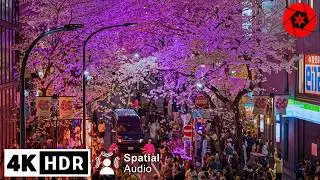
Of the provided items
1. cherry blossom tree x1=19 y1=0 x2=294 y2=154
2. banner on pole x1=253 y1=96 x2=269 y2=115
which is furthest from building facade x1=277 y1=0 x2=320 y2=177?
banner on pole x1=253 y1=96 x2=269 y2=115

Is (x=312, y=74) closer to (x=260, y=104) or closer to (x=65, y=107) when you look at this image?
(x=260, y=104)

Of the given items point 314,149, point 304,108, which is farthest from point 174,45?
point 314,149

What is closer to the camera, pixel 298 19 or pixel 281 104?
pixel 298 19

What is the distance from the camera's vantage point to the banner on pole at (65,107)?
25.2m

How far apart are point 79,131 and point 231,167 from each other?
32.0ft

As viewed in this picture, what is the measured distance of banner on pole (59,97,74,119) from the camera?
25219 millimetres

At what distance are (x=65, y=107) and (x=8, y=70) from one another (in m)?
6.01

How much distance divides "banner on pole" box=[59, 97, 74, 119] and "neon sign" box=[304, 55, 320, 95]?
416 inches

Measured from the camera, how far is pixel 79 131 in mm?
32188

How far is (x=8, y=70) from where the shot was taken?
98.3ft

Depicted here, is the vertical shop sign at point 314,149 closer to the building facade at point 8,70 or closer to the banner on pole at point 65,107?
the banner on pole at point 65,107

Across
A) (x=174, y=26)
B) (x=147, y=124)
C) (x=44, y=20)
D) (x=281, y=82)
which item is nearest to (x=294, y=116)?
(x=281, y=82)

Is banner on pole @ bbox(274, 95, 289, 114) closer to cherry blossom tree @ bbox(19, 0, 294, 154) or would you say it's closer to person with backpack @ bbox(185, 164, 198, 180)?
cherry blossom tree @ bbox(19, 0, 294, 154)

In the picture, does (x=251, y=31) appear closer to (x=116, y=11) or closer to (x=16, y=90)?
(x=116, y=11)
